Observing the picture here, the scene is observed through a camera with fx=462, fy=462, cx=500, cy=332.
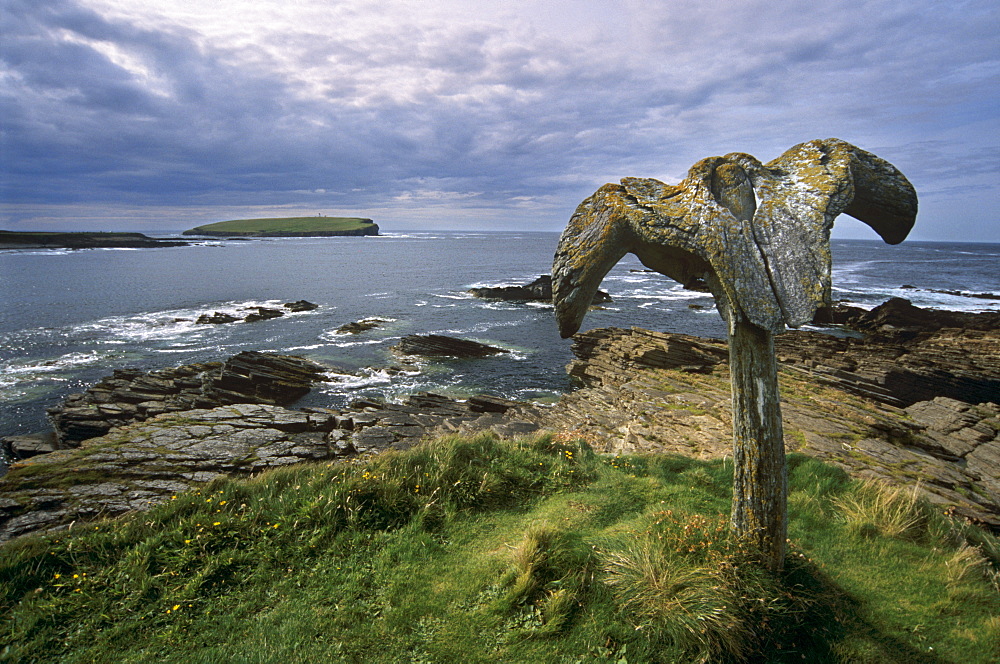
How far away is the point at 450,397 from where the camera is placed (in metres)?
23.7

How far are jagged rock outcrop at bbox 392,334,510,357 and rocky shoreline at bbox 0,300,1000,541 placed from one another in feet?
23.4

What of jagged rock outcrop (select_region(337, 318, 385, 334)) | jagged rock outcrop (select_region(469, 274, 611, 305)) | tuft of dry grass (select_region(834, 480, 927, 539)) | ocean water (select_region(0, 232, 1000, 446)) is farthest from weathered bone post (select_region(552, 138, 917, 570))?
jagged rock outcrop (select_region(469, 274, 611, 305))

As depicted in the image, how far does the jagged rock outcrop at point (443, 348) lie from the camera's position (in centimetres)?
3312

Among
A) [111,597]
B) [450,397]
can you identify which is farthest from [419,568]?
[450,397]

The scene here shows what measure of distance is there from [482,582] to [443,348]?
27.8 m

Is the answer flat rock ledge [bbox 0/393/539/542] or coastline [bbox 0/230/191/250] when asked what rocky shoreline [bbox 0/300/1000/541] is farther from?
coastline [bbox 0/230/191/250]

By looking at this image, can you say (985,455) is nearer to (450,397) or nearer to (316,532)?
(316,532)

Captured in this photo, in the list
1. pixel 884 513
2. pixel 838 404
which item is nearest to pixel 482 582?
pixel 884 513

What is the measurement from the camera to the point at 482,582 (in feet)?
19.3

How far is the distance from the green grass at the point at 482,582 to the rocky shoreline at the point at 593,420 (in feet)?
12.1

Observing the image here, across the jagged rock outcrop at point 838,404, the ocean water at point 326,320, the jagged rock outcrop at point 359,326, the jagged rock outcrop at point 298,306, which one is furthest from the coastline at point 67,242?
the jagged rock outcrop at point 838,404

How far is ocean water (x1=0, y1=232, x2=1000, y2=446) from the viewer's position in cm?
2756

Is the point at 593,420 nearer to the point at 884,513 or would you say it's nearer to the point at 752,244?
the point at 884,513

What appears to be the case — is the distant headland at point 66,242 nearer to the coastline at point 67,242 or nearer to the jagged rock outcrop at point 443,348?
the coastline at point 67,242
